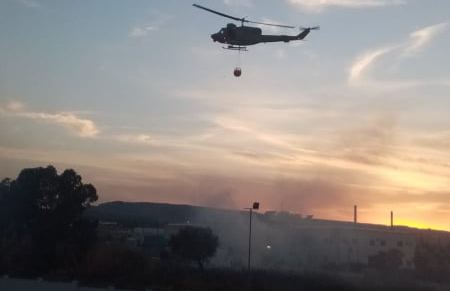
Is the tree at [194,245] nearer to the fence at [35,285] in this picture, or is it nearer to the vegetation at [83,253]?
the vegetation at [83,253]

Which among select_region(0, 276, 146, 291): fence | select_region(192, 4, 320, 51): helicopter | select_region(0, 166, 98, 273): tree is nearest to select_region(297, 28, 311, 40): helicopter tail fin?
select_region(192, 4, 320, 51): helicopter

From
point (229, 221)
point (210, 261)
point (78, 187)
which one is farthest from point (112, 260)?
point (229, 221)

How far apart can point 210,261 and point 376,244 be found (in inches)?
1315

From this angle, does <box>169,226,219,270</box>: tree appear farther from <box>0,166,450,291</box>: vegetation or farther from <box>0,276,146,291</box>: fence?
<box>0,276,146,291</box>: fence

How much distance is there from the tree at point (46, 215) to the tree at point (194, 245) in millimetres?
11724

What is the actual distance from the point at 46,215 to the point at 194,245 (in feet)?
57.2

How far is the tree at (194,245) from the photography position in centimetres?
7662

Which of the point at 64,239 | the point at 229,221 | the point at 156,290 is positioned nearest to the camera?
the point at 156,290

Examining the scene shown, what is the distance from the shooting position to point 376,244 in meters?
104

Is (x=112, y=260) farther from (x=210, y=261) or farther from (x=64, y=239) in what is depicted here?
(x=210, y=261)

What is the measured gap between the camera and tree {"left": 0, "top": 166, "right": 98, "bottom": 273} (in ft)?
214

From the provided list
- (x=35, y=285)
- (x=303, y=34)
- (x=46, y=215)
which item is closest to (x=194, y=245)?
(x=46, y=215)

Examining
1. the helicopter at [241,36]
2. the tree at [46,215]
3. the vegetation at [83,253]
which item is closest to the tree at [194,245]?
the vegetation at [83,253]

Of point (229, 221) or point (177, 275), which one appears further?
point (229, 221)
